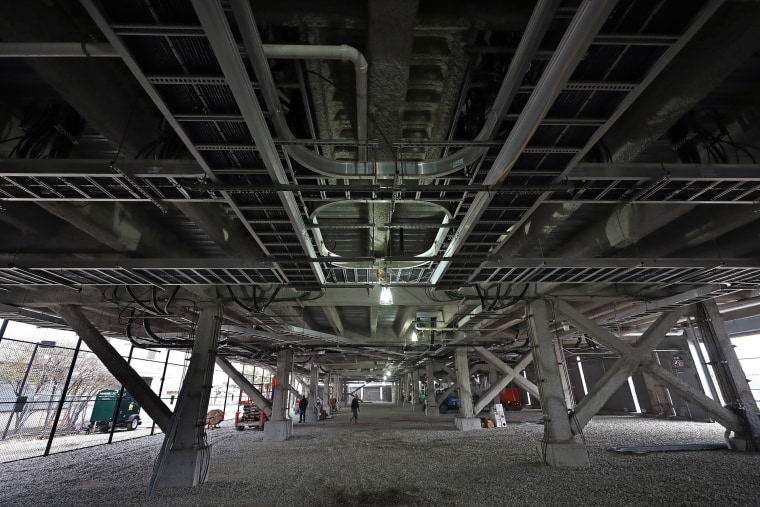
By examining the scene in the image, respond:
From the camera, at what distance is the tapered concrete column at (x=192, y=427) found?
7047 millimetres

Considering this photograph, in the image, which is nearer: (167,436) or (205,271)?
(205,271)

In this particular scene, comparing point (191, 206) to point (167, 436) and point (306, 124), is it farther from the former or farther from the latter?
point (167, 436)

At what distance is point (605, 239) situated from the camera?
626 centimetres

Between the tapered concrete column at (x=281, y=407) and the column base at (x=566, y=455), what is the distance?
10647 mm

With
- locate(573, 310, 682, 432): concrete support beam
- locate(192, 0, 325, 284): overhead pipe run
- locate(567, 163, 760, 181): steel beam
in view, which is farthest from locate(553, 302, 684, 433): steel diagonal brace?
locate(192, 0, 325, 284): overhead pipe run

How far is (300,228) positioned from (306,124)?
155 cm

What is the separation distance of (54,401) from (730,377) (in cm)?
2034

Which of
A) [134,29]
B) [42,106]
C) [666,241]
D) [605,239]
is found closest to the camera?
[134,29]

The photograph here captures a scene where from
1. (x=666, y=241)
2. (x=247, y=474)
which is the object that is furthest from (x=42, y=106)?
(x=666, y=241)

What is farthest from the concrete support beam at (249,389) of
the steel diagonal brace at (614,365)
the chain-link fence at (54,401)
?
the steel diagonal brace at (614,365)

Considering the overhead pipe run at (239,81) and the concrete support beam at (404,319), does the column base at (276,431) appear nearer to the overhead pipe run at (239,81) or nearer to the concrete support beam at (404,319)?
the concrete support beam at (404,319)

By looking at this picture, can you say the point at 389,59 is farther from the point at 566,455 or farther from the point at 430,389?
the point at 430,389

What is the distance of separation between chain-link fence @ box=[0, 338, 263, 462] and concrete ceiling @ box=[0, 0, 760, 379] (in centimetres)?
767

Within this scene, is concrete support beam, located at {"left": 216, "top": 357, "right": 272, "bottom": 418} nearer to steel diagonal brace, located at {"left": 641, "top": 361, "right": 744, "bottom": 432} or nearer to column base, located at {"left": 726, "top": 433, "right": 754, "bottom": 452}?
steel diagonal brace, located at {"left": 641, "top": 361, "right": 744, "bottom": 432}
